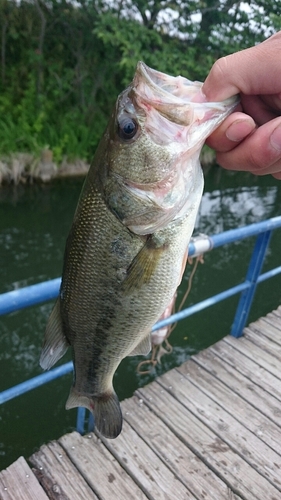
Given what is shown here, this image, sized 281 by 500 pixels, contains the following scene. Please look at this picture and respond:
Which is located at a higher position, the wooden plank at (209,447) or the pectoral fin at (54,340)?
the pectoral fin at (54,340)

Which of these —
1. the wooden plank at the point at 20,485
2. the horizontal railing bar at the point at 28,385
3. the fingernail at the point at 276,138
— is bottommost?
the wooden plank at the point at 20,485

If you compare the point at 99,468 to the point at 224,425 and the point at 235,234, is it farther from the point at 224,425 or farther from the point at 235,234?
the point at 235,234

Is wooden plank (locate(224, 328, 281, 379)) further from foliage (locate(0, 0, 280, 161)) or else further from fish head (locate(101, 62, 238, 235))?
foliage (locate(0, 0, 280, 161))

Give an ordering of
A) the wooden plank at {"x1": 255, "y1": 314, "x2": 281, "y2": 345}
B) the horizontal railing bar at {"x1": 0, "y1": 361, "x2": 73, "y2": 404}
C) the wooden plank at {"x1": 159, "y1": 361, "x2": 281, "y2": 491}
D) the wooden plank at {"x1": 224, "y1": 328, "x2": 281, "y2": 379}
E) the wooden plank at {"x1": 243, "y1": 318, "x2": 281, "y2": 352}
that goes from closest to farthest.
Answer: the horizontal railing bar at {"x1": 0, "y1": 361, "x2": 73, "y2": 404}
the wooden plank at {"x1": 159, "y1": 361, "x2": 281, "y2": 491}
the wooden plank at {"x1": 224, "y1": 328, "x2": 281, "y2": 379}
the wooden plank at {"x1": 243, "y1": 318, "x2": 281, "y2": 352}
the wooden plank at {"x1": 255, "y1": 314, "x2": 281, "y2": 345}

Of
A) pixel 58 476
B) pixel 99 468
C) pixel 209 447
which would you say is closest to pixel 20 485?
pixel 58 476

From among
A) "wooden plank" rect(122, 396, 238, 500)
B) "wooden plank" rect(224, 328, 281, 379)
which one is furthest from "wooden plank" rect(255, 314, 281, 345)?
"wooden plank" rect(122, 396, 238, 500)

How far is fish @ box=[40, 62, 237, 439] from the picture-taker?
4.00ft

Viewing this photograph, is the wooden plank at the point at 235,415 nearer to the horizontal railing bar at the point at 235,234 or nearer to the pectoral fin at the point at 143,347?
the horizontal railing bar at the point at 235,234

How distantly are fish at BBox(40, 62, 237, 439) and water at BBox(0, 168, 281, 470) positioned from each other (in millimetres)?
3009

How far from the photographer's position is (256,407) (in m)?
2.77

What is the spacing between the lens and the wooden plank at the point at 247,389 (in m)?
2.75

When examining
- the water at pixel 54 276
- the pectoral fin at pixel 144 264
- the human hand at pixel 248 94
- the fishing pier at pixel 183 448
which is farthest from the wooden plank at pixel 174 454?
the human hand at pixel 248 94

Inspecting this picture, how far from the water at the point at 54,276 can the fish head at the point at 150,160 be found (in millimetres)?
3237

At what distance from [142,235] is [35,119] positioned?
33.9 feet
